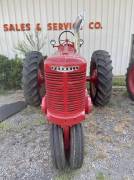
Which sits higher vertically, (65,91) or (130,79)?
(65,91)

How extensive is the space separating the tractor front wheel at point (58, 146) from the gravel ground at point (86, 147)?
0.19 meters

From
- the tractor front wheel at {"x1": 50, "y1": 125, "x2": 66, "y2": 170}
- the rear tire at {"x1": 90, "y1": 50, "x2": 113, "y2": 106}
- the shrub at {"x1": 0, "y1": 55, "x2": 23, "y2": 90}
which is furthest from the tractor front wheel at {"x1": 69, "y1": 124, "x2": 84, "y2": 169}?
the shrub at {"x1": 0, "y1": 55, "x2": 23, "y2": 90}

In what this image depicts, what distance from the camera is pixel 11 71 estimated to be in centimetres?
545

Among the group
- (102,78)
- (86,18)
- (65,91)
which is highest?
(86,18)

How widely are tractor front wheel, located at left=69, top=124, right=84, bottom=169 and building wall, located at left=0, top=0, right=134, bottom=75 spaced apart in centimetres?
345

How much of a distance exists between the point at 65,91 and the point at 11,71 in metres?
3.13

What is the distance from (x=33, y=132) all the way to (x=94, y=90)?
143 centimetres

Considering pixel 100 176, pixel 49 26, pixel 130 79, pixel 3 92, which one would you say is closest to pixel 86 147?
pixel 100 176

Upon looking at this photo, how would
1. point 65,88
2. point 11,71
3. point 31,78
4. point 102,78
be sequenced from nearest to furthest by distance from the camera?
point 65,88, point 31,78, point 102,78, point 11,71

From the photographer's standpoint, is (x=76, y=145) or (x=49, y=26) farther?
(x=49, y=26)

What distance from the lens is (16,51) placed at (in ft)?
19.4

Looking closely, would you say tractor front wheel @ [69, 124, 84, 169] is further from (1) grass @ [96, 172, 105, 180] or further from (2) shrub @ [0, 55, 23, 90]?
(2) shrub @ [0, 55, 23, 90]

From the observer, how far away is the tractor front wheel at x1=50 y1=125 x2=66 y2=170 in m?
2.75

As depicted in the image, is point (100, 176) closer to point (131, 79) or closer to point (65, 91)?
point (65, 91)
